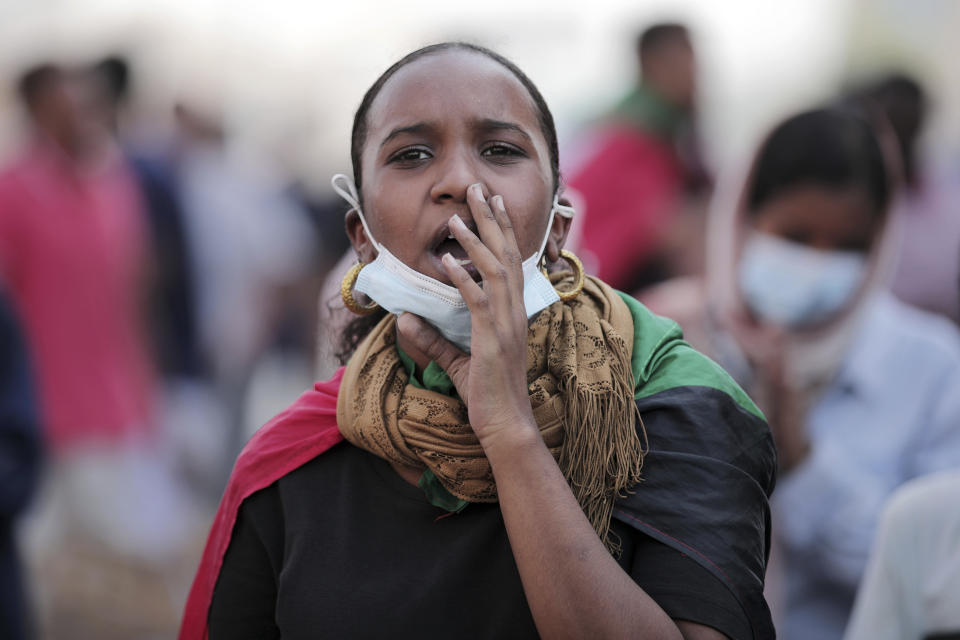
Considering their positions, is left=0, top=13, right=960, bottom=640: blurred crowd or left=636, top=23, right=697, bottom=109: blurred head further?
left=636, top=23, right=697, bottom=109: blurred head

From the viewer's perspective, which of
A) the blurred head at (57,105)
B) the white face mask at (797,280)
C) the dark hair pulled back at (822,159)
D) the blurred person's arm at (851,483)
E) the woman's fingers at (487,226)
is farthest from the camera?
the blurred head at (57,105)

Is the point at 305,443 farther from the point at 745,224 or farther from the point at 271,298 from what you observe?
the point at 271,298

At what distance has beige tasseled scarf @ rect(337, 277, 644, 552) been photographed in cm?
208

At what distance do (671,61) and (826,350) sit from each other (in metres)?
3.14

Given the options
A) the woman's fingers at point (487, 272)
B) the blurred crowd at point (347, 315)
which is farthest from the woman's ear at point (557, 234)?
the blurred crowd at point (347, 315)

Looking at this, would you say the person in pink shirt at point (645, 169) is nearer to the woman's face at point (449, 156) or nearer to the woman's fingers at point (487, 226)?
the woman's face at point (449, 156)

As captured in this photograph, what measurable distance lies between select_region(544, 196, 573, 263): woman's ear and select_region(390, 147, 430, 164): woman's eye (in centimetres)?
28

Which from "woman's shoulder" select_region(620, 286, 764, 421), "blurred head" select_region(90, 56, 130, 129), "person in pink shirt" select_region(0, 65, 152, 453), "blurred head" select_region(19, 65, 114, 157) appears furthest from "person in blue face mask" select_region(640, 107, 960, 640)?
"blurred head" select_region(90, 56, 130, 129)

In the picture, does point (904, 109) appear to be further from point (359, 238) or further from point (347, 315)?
point (359, 238)

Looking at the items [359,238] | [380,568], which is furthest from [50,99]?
[380,568]

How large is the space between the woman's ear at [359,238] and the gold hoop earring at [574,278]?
0.36 meters

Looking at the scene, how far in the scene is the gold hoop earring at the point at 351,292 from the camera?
2.29 meters

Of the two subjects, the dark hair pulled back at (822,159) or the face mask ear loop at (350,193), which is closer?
the face mask ear loop at (350,193)

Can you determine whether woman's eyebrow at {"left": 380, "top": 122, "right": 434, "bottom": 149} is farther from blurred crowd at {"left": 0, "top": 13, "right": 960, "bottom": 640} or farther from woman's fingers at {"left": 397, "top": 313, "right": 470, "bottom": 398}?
blurred crowd at {"left": 0, "top": 13, "right": 960, "bottom": 640}
